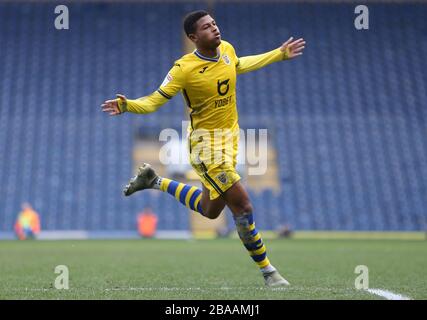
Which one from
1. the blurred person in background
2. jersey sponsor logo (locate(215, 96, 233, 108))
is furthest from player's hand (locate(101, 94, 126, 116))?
the blurred person in background

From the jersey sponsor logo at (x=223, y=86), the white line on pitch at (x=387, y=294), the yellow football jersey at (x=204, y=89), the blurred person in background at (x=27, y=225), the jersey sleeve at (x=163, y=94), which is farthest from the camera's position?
the blurred person in background at (x=27, y=225)

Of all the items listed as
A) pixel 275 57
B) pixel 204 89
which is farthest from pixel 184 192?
pixel 275 57

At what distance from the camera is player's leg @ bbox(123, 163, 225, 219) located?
7.52 metres

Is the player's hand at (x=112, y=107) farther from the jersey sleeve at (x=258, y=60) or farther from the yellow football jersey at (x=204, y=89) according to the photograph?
the jersey sleeve at (x=258, y=60)

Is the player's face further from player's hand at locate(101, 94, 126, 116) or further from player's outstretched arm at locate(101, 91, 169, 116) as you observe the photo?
player's hand at locate(101, 94, 126, 116)

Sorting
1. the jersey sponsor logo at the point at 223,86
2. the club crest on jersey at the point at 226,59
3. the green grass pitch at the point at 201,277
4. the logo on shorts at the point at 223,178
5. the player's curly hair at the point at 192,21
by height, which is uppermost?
the player's curly hair at the point at 192,21

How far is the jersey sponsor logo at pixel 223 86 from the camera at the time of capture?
726 cm

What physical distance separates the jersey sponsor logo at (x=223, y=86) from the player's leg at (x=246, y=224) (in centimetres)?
82

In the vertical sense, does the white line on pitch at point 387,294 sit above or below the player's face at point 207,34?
below

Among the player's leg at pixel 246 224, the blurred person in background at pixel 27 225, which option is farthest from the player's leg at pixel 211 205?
the blurred person in background at pixel 27 225

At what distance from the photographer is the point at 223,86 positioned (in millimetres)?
7293

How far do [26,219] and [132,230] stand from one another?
3.07 meters

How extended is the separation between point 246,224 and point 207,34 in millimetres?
1717
